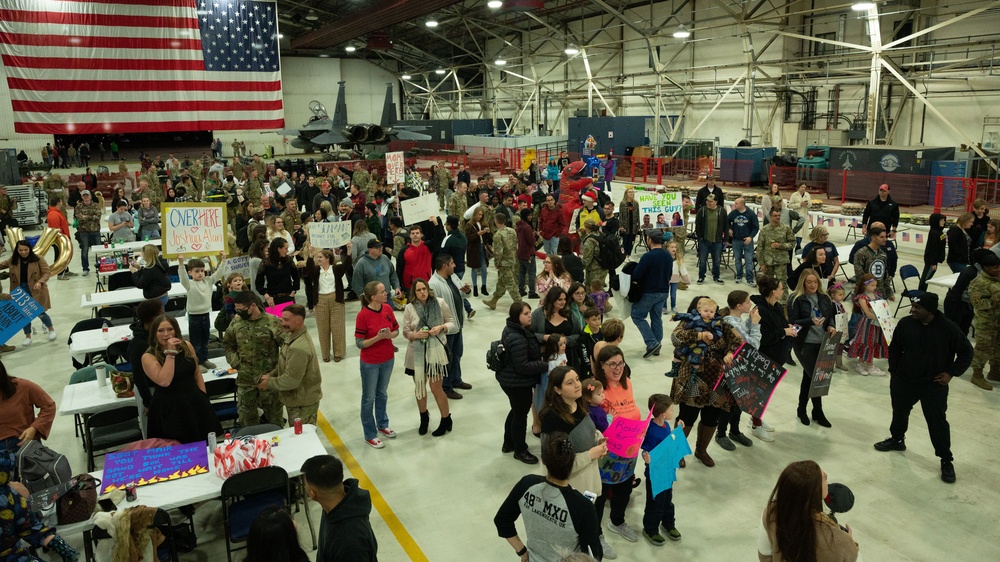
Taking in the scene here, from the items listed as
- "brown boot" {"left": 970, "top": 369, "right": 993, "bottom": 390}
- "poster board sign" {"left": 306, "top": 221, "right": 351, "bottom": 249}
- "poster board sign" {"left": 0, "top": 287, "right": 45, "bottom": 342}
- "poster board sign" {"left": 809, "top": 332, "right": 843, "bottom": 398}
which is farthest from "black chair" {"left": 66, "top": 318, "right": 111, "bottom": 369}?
"brown boot" {"left": 970, "top": 369, "right": 993, "bottom": 390}

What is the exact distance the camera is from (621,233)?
486 inches

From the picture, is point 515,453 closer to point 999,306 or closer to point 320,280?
point 320,280

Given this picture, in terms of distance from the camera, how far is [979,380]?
7.81 m

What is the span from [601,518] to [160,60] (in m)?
26.8

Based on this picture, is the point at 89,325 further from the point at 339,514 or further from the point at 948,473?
the point at 948,473

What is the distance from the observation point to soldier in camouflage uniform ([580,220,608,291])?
9648mm

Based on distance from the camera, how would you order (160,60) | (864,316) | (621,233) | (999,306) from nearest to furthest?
(999,306), (864,316), (621,233), (160,60)

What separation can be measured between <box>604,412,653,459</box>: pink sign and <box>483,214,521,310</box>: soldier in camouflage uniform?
20.6ft

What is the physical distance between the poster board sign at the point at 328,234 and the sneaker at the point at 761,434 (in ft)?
21.0

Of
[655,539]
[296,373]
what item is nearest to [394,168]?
[296,373]

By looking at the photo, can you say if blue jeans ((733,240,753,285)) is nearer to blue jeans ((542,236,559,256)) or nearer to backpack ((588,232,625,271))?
blue jeans ((542,236,559,256))

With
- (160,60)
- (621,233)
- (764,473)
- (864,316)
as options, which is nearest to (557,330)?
(764,473)

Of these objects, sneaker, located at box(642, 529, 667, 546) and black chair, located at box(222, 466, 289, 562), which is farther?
sneaker, located at box(642, 529, 667, 546)

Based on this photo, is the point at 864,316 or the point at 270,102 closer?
the point at 864,316
